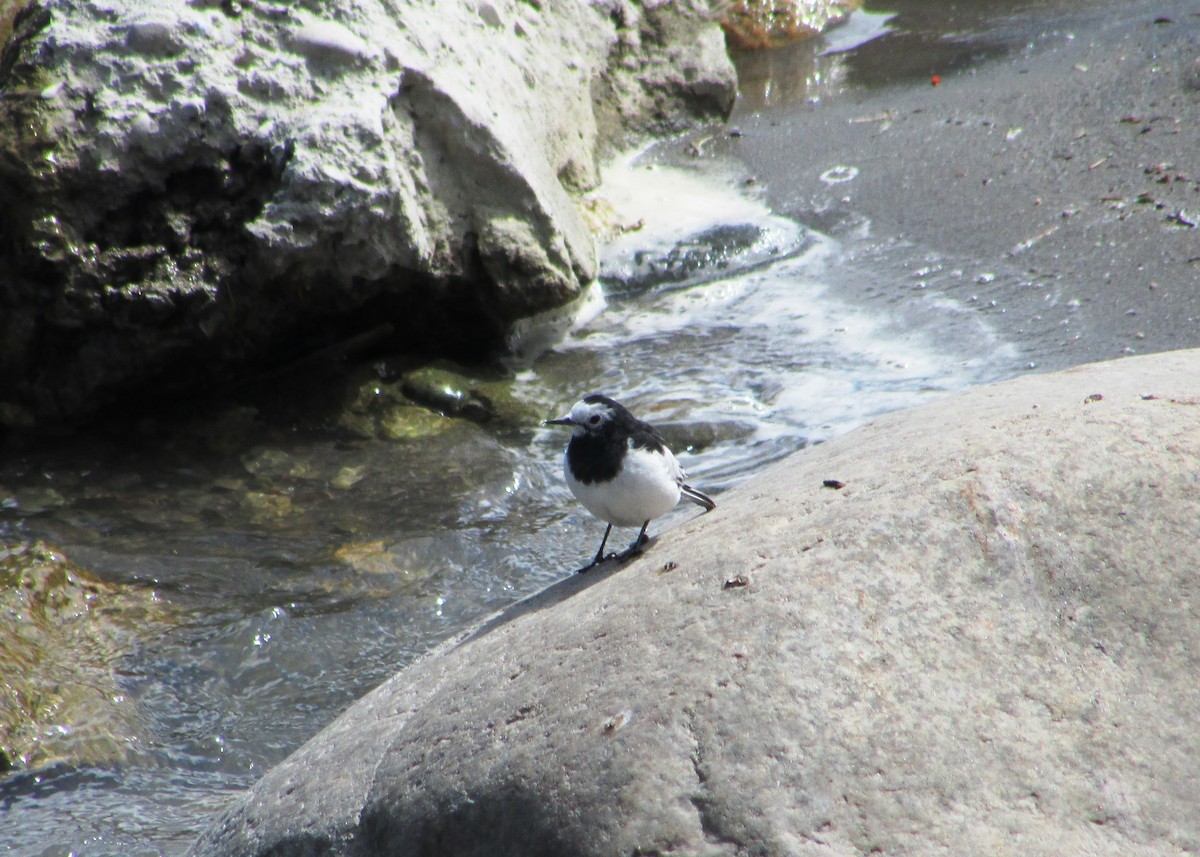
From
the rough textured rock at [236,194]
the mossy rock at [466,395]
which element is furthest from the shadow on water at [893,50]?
the mossy rock at [466,395]

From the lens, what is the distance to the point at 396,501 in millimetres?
6516

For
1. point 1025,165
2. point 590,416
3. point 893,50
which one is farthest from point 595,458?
point 893,50

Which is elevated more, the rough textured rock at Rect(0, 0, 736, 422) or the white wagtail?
the rough textured rock at Rect(0, 0, 736, 422)

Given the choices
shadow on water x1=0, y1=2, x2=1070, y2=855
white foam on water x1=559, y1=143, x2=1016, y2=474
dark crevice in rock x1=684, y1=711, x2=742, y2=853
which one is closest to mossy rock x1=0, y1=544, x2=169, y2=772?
shadow on water x1=0, y1=2, x2=1070, y2=855

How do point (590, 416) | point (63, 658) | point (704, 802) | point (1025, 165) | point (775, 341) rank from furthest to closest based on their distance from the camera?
point (1025, 165)
point (775, 341)
point (63, 658)
point (590, 416)
point (704, 802)

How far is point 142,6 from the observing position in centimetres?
707

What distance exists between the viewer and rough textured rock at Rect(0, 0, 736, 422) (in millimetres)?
6770

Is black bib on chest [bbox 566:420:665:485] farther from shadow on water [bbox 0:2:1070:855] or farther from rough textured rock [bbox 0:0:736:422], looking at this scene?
rough textured rock [bbox 0:0:736:422]

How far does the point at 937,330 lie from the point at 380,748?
5.11 meters

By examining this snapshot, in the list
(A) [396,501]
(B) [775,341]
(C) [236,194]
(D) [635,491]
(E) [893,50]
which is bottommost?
(B) [775,341]

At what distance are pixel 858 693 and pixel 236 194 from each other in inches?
210

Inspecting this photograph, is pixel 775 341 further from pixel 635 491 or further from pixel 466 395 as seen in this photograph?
pixel 635 491

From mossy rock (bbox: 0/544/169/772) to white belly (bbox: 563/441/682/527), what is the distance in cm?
214

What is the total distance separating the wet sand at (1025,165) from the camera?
7305mm
